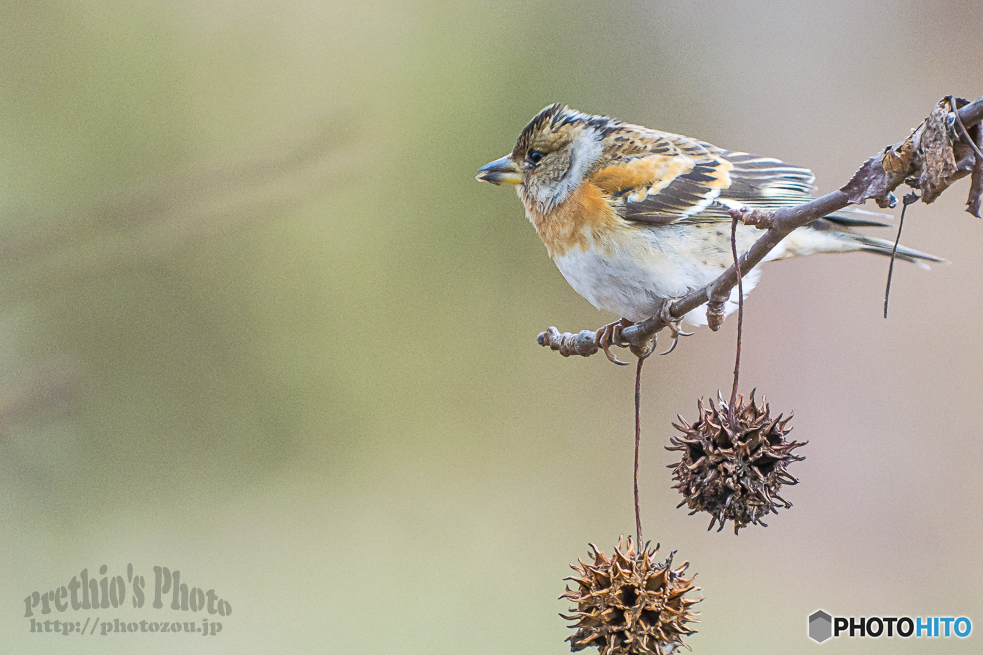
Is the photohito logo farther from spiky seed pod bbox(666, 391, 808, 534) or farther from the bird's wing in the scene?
spiky seed pod bbox(666, 391, 808, 534)

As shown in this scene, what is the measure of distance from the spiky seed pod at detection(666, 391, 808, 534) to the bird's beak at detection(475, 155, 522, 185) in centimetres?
132

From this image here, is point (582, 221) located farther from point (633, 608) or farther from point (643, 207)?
point (633, 608)

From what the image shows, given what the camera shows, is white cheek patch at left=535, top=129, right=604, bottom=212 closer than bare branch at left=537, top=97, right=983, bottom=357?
No

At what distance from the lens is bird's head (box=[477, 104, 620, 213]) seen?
287cm

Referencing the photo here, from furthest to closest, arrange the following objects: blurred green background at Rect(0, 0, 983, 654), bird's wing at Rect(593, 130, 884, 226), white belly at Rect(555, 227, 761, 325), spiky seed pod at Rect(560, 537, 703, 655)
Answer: blurred green background at Rect(0, 0, 983, 654), bird's wing at Rect(593, 130, 884, 226), white belly at Rect(555, 227, 761, 325), spiky seed pod at Rect(560, 537, 703, 655)

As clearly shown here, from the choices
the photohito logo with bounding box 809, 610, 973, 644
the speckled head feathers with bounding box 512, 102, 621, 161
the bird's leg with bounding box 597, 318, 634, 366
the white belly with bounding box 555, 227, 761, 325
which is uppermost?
the speckled head feathers with bounding box 512, 102, 621, 161

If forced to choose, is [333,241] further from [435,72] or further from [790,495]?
[790,495]

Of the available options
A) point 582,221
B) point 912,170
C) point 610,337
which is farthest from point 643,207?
point 912,170

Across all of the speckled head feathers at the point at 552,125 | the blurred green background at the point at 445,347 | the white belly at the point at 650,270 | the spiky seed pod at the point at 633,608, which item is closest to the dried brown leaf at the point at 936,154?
the spiky seed pod at the point at 633,608

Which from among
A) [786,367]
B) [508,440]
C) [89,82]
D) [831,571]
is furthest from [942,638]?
[89,82]

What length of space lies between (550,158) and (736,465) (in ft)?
4.82

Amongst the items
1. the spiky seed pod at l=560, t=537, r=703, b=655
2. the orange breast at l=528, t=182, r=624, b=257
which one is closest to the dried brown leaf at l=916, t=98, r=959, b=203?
the spiky seed pod at l=560, t=537, r=703, b=655

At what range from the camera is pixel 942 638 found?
4410 millimetres

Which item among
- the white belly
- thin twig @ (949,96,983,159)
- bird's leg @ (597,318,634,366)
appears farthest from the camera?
the white belly
